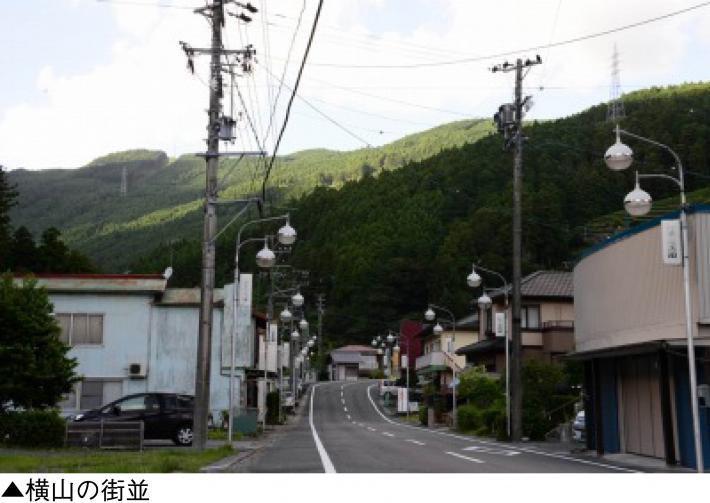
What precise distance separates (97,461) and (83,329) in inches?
848

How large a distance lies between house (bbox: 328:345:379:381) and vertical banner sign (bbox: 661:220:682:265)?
361 feet

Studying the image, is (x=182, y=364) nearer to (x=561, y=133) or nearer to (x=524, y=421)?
(x=524, y=421)

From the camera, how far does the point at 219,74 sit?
2319 centimetres

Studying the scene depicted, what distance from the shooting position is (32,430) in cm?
2248

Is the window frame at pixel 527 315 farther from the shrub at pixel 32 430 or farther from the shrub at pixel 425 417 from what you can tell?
the shrub at pixel 32 430

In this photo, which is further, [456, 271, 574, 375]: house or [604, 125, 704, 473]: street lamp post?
[456, 271, 574, 375]: house

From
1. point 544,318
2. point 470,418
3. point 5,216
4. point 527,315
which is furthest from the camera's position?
point 5,216

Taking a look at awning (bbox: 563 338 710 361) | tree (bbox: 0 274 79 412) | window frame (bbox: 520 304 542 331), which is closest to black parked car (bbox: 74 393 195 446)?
tree (bbox: 0 274 79 412)

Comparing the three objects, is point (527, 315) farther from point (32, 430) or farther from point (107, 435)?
point (32, 430)

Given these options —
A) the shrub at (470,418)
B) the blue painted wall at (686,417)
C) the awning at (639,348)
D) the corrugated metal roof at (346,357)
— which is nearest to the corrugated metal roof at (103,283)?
the shrub at (470,418)

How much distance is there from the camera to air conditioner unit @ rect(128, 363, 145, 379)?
37.3 metres

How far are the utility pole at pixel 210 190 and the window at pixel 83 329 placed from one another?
16.5 m

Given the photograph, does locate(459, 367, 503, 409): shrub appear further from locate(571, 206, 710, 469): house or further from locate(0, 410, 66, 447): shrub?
locate(0, 410, 66, 447): shrub

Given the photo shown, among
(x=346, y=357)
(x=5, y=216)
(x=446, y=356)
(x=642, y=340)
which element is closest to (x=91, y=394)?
(x=642, y=340)
